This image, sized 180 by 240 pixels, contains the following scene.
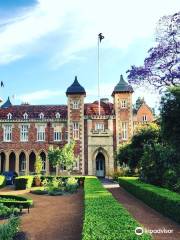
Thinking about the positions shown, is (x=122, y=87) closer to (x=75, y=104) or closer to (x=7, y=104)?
(x=75, y=104)

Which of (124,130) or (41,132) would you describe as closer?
(124,130)

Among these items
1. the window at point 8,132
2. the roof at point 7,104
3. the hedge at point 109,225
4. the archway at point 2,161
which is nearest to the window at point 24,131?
the window at point 8,132

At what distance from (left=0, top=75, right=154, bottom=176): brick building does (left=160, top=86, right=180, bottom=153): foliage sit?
86.4ft

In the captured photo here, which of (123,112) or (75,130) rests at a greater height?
(123,112)

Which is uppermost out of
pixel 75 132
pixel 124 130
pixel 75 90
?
pixel 75 90

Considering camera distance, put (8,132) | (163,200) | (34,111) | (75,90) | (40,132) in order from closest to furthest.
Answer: (163,200)
(75,90)
(40,132)
(8,132)
(34,111)

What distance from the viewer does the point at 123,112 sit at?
4347 cm

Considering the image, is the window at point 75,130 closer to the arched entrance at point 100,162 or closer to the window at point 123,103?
the arched entrance at point 100,162

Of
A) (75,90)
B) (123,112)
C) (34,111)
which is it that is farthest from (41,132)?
(123,112)

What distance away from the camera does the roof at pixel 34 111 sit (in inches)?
1758

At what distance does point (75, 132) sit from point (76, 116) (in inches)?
88.0

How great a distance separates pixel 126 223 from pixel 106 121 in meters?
35.7

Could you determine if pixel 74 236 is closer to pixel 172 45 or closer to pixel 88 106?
pixel 172 45

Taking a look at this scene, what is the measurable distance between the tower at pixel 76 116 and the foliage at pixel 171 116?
87.4 feet
